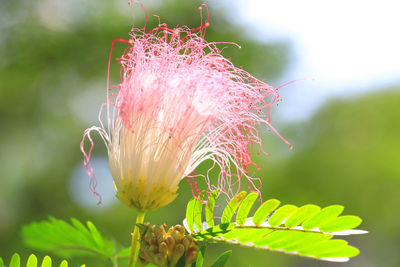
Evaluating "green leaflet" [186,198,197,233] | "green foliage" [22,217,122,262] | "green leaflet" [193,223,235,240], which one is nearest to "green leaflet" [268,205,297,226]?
"green leaflet" [193,223,235,240]

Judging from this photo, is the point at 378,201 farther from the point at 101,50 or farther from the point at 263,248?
the point at 263,248

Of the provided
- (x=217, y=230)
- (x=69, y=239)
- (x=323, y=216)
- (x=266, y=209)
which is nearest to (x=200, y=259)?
(x=217, y=230)

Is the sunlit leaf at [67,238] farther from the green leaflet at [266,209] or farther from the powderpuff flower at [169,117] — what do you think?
the green leaflet at [266,209]

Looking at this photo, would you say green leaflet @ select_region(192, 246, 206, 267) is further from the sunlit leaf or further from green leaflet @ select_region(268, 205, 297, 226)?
the sunlit leaf

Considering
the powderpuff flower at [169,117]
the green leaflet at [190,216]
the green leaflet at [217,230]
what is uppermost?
the powderpuff flower at [169,117]

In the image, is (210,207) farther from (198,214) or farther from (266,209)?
(266,209)

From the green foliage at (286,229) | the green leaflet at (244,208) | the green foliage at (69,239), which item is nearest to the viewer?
the green foliage at (286,229)

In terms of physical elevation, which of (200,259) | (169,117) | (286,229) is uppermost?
(169,117)

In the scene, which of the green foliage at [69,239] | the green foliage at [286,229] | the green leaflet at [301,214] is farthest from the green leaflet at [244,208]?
the green foliage at [69,239]
